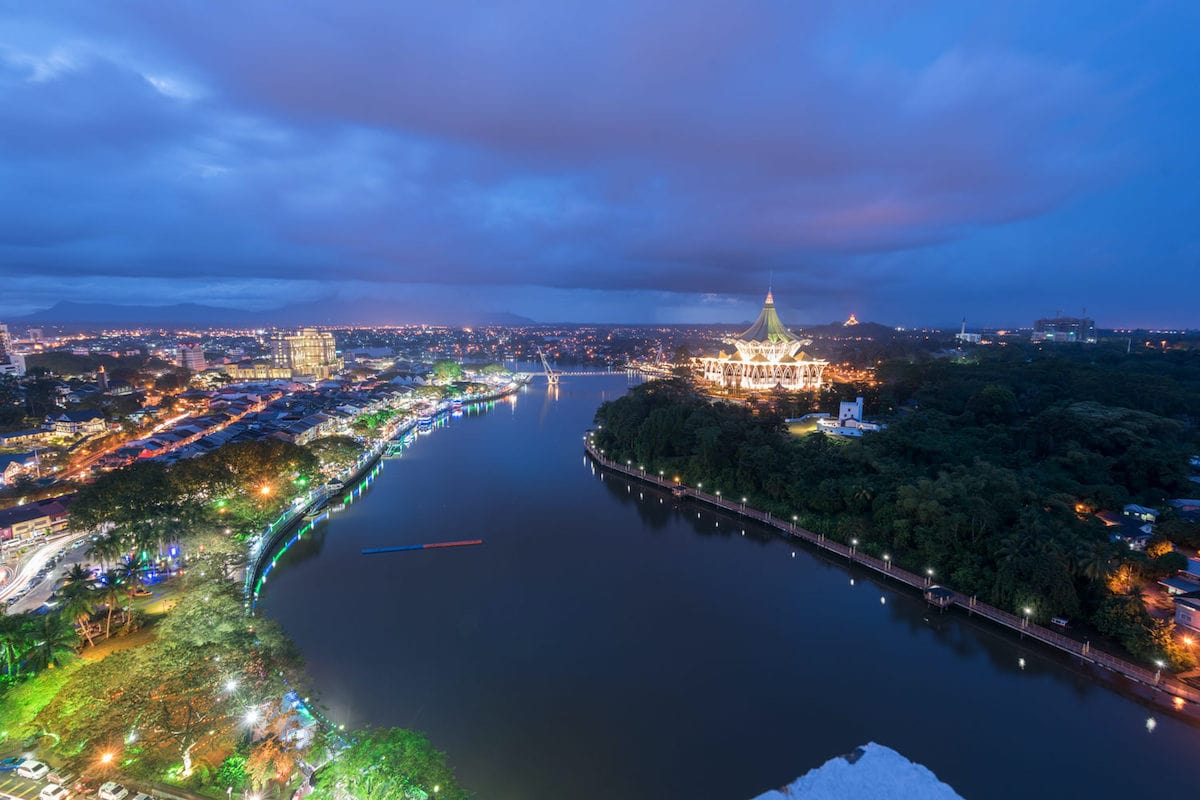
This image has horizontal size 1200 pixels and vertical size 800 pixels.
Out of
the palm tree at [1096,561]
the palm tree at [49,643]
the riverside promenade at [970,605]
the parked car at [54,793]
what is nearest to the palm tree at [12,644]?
the palm tree at [49,643]

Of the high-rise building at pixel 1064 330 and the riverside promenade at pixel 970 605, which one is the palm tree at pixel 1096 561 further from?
the high-rise building at pixel 1064 330

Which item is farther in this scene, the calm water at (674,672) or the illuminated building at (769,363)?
the illuminated building at (769,363)

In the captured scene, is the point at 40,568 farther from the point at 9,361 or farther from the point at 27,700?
the point at 9,361

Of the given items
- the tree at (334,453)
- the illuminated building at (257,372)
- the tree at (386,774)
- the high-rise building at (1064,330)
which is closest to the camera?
the tree at (386,774)

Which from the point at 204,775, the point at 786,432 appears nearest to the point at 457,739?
the point at 204,775

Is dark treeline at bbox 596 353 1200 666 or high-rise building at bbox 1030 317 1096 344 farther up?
high-rise building at bbox 1030 317 1096 344

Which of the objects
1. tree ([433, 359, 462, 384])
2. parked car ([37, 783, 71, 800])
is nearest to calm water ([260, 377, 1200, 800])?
parked car ([37, 783, 71, 800])

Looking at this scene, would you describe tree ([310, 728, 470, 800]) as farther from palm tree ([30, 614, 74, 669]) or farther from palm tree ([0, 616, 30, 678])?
palm tree ([0, 616, 30, 678])

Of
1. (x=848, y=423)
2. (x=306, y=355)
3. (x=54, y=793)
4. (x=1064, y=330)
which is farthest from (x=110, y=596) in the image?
(x=1064, y=330)

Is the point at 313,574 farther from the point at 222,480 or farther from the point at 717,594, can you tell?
the point at 717,594
